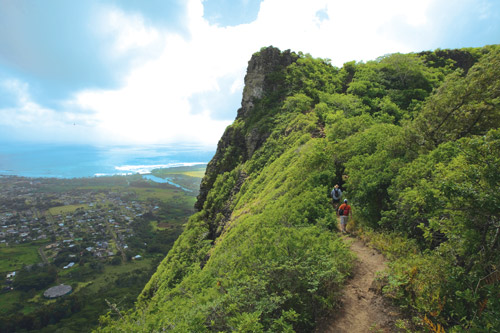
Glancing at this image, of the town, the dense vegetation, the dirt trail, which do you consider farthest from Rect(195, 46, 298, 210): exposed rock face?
the dirt trail

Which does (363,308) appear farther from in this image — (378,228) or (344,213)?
(344,213)

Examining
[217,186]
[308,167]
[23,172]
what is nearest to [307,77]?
[217,186]

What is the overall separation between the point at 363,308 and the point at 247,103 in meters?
32.3

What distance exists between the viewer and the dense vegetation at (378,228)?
4332 millimetres

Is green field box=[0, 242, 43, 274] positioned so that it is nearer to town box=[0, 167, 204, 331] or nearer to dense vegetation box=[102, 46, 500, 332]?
town box=[0, 167, 204, 331]

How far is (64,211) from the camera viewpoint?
306 feet

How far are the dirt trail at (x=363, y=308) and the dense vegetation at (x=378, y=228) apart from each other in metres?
0.37

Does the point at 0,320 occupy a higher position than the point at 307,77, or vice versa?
the point at 307,77

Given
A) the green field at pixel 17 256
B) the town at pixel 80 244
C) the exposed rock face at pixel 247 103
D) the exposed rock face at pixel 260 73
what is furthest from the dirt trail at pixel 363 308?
the green field at pixel 17 256

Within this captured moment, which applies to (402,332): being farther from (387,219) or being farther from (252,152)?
(252,152)

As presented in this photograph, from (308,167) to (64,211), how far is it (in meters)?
118

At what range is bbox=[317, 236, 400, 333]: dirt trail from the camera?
17.3ft

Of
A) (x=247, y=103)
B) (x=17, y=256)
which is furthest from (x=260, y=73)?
(x=17, y=256)

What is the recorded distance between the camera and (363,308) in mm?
5801
